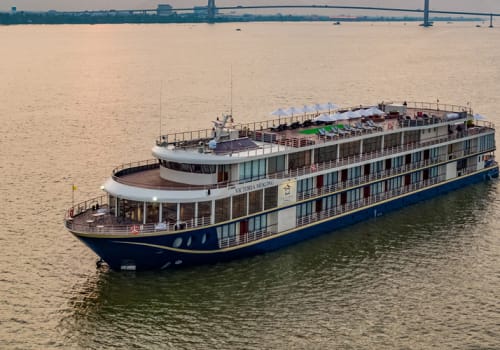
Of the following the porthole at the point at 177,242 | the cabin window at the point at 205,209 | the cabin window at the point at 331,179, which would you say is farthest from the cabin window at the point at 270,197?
the porthole at the point at 177,242

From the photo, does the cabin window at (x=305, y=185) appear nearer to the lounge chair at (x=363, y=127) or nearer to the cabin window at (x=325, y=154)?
the cabin window at (x=325, y=154)

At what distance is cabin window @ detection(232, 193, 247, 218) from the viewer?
48.1 metres

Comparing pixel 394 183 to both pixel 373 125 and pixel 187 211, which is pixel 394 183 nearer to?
pixel 373 125

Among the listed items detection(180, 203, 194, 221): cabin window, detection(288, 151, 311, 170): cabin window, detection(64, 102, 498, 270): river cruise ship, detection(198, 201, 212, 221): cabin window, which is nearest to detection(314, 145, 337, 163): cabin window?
detection(64, 102, 498, 270): river cruise ship

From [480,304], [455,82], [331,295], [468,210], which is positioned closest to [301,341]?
[331,295]

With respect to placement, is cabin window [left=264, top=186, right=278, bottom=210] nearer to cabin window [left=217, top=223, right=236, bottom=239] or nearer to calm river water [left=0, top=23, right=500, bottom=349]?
cabin window [left=217, top=223, right=236, bottom=239]

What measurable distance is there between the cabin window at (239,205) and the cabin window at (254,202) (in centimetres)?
47

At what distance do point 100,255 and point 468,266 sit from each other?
2360 cm

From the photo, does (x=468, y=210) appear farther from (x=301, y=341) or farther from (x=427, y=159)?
(x=301, y=341)

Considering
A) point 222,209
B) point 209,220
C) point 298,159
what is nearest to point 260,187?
point 222,209

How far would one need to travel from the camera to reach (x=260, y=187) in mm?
49531

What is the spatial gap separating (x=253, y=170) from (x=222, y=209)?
4.23 meters

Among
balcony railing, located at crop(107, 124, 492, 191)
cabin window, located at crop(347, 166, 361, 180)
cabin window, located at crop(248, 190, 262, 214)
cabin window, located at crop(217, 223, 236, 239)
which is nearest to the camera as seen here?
cabin window, located at crop(217, 223, 236, 239)

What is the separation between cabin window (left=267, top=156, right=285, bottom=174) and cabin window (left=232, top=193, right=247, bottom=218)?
12.6 feet
